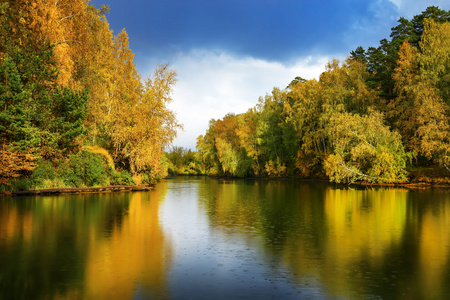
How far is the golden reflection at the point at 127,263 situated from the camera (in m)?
8.01

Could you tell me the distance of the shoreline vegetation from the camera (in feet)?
97.1

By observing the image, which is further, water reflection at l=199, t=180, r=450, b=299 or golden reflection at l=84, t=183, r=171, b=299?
water reflection at l=199, t=180, r=450, b=299

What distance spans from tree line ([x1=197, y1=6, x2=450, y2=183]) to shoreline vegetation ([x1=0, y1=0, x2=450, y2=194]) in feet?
0.59

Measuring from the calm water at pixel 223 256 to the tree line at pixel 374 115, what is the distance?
27.5 metres

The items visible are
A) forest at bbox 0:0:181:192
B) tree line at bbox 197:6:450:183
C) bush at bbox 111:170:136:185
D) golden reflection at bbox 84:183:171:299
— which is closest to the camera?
golden reflection at bbox 84:183:171:299

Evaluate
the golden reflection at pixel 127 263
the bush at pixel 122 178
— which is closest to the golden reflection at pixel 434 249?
the golden reflection at pixel 127 263

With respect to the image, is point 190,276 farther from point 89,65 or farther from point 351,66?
point 351,66

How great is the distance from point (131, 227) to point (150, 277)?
300 inches

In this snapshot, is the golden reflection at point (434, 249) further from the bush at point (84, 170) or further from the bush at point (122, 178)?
the bush at point (122, 178)

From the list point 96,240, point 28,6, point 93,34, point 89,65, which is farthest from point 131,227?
point 93,34

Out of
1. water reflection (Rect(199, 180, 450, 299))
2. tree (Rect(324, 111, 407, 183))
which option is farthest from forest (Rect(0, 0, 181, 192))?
tree (Rect(324, 111, 407, 183))

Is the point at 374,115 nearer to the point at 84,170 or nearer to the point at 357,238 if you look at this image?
the point at 84,170

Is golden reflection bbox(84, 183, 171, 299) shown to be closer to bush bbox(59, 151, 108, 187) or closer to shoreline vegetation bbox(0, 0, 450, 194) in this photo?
shoreline vegetation bbox(0, 0, 450, 194)

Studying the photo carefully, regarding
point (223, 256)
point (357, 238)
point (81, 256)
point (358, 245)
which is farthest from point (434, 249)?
point (81, 256)
